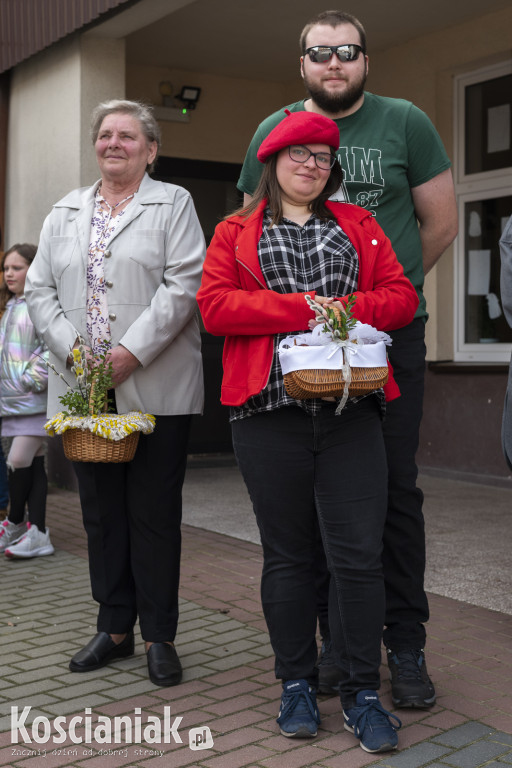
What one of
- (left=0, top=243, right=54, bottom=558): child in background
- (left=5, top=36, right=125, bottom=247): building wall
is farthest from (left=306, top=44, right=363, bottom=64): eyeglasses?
(left=5, top=36, right=125, bottom=247): building wall

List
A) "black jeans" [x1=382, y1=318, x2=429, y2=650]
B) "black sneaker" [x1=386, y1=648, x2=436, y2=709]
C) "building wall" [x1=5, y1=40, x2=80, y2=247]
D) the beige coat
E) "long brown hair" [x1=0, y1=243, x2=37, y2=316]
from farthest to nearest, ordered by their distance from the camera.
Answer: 1. "building wall" [x1=5, y1=40, x2=80, y2=247]
2. "long brown hair" [x1=0, y1=243, x2=37, y2=316]
3. the beige coat
4. "black jeans" [x1=382, y1=318, x2=429, y2=650]
5. "black sneaker" [x1=386, y1=648, x2=436, y2=709]

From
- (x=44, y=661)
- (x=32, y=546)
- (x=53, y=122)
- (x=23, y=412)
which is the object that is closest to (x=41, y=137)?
(x=53, y=122)


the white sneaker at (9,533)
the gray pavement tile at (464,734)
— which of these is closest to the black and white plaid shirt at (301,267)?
the gray pavement tile at (464,734)

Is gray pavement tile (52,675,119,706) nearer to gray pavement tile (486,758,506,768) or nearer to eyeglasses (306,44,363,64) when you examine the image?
gray pavement tile (486,758,506,768)

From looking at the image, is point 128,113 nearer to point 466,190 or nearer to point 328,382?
point 328,382

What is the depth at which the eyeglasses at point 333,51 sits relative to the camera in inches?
140

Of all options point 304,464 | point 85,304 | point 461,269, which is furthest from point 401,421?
point 461,269

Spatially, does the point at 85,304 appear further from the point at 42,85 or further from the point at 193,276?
the point at 42,85

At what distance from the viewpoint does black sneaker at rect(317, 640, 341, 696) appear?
3660 mm

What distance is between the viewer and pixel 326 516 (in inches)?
128

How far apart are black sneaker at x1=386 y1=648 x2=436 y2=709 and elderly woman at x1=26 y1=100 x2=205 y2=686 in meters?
0.83

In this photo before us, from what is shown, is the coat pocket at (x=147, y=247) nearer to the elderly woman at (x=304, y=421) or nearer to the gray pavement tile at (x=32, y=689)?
the elderly woman at (x=304, y=421)

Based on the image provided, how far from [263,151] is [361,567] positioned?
1.37 metres

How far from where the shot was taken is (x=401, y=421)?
143 inches
